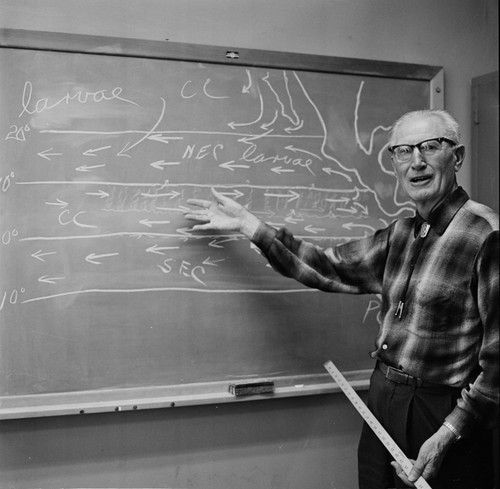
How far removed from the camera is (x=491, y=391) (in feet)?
4.69

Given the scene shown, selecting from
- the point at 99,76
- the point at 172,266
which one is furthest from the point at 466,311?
the point at 99,76

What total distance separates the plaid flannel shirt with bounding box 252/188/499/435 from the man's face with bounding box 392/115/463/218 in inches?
1.5

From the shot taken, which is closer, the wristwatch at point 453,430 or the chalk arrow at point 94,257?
the wristwatch at point 453,430

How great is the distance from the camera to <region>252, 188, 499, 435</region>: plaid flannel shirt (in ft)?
4.74

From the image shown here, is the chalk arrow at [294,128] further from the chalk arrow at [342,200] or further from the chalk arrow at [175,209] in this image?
the chalk arrow at [175,209]

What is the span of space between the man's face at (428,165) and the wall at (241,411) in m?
0.53

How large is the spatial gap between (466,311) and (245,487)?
3.03 ft

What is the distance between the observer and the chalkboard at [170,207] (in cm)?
175

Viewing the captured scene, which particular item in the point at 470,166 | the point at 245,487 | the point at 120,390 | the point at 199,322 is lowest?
the point at 245,487

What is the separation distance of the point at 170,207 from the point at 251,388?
0.60 meters

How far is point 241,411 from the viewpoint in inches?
76.5

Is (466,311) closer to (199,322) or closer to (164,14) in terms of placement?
(199,322)

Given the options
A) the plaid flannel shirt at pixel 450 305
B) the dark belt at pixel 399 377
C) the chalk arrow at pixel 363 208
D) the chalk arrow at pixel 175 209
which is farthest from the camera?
the chalk arrow at pixel 363 208

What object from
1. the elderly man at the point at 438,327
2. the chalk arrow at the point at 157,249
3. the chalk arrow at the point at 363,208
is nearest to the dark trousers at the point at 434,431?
the elderly man at the point at 438,327
